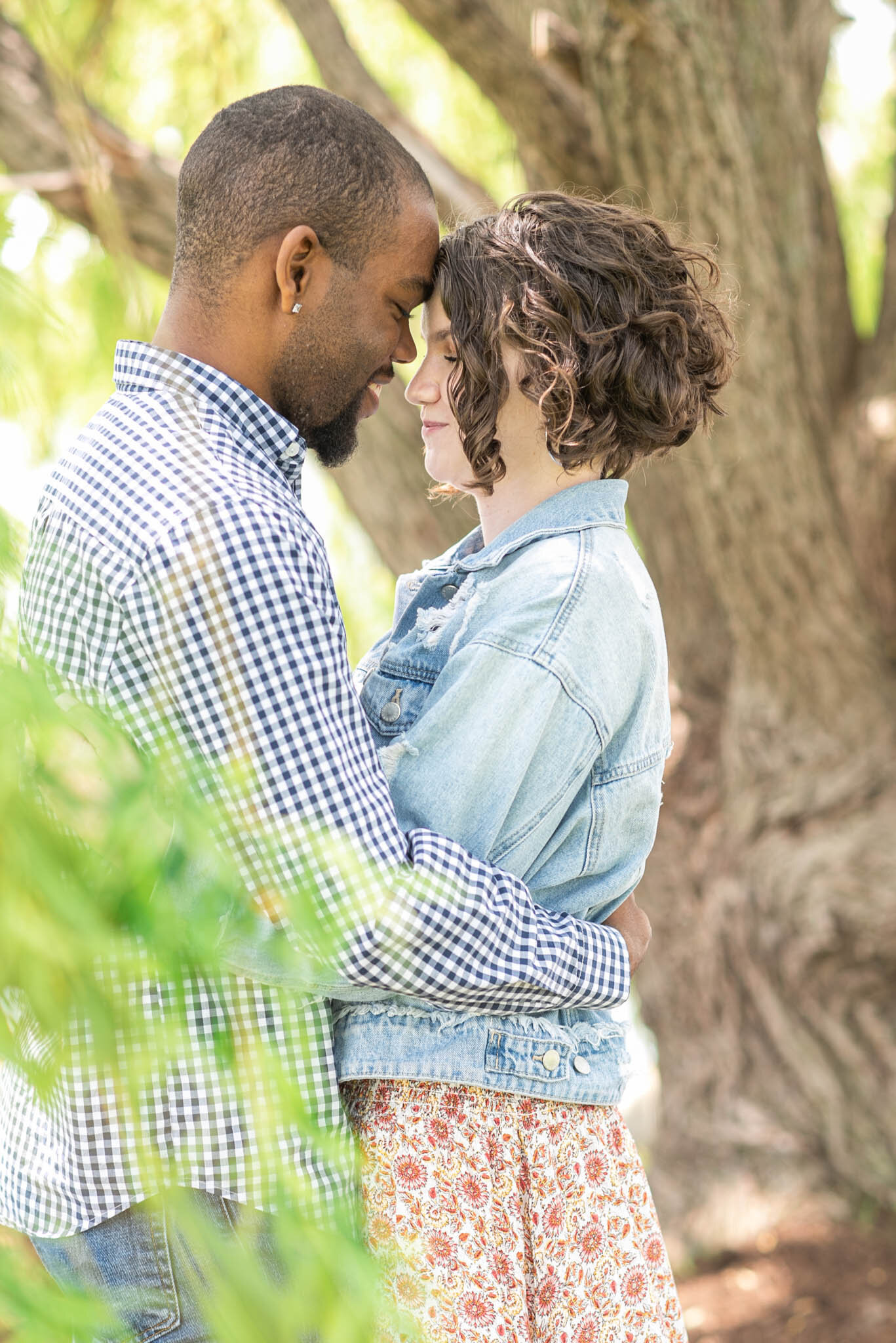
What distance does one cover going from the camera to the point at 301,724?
47.4 inches

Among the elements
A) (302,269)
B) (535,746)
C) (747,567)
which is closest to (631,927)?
(535,746)

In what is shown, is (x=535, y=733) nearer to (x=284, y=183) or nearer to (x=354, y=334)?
(x=354, y=334)

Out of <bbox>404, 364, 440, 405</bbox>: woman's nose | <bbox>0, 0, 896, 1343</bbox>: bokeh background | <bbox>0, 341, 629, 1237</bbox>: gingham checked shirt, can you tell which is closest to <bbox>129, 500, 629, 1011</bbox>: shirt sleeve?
<bbox>0, 341, 629, 1237</bbox>: gingham checked shirt

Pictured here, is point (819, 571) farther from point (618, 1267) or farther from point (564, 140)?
point (618, 1267)

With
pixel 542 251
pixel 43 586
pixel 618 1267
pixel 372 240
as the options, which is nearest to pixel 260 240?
pixel 372 240

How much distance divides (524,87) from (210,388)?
179 cm

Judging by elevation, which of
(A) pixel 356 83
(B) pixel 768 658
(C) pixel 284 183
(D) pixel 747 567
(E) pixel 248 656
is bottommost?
(B) pixel 768 658

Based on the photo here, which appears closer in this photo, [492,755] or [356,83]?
[492,755]

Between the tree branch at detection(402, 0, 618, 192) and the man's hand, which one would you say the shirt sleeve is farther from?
the tree branch at detection(402, 0, 618, 192)

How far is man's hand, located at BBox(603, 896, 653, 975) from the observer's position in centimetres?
161

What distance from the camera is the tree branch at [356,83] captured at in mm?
3172

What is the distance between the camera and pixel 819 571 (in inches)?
133

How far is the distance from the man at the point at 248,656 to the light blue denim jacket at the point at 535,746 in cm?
6

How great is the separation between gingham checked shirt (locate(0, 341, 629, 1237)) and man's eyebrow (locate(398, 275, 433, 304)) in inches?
14.2
